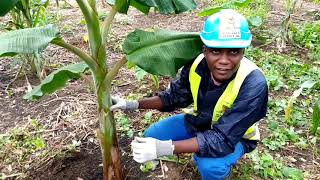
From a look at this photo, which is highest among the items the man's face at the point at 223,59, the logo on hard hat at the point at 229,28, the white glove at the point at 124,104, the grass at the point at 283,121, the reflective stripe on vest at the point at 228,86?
the logo on hard hat at the point at 229,28

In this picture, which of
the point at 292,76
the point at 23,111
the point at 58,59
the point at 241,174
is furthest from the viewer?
the point at 58,59

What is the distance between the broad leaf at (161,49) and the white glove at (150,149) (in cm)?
31

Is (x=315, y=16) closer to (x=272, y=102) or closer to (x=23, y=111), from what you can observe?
(x=272, y=102)

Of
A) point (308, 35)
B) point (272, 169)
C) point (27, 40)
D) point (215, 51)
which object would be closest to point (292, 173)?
point (272, 169)

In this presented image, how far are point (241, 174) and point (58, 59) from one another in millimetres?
2042

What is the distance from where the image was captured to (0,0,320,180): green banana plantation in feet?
5.49

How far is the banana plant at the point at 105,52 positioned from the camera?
61.4 inches

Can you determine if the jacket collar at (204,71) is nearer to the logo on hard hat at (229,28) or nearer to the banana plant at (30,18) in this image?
the logo on hard hat at (229,28)

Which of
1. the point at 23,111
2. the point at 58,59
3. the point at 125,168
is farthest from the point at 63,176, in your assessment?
the point at 58,59

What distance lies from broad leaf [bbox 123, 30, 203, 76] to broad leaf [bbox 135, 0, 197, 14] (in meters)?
0.14

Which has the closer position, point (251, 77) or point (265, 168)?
point (251, 77)

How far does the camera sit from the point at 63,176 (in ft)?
7.22

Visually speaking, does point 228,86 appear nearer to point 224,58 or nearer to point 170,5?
point 224,58

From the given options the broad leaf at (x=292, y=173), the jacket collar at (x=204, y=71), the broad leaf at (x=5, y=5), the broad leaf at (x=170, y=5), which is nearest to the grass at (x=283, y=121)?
the broad leaf at (x=292, y=173)
